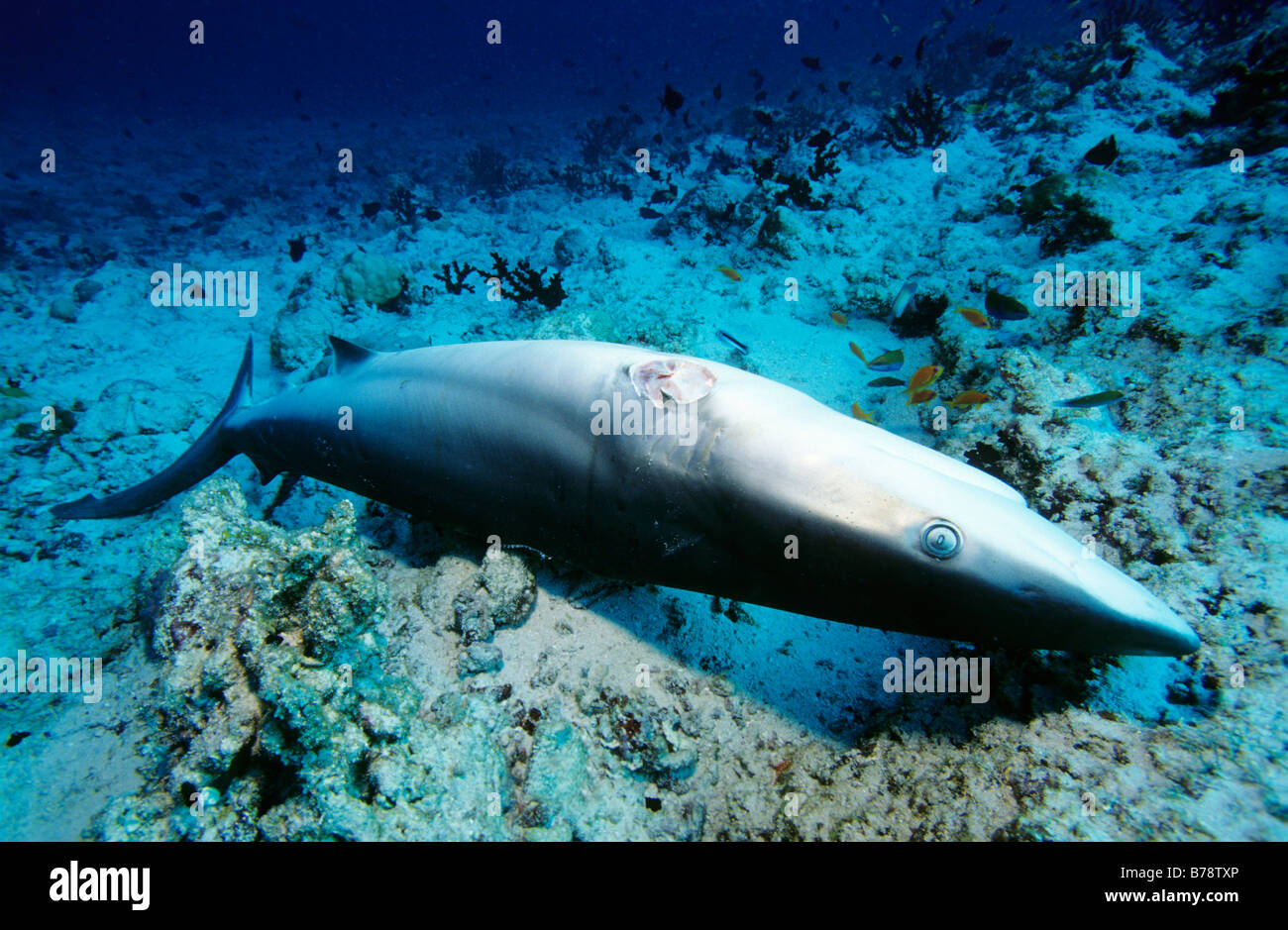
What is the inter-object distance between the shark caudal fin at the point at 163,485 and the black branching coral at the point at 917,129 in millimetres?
11068

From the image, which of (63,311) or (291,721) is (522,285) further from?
(63,311)

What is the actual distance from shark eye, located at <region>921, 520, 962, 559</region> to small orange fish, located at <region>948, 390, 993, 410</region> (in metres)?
2.10

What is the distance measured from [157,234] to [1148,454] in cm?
1657

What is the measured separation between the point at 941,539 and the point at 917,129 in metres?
12.0

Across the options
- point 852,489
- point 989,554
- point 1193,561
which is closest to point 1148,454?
point 1193,561

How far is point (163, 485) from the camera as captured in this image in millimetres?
4141

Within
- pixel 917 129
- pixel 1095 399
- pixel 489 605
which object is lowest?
pixel 489 605

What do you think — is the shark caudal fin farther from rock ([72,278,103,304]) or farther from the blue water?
rock ([72,278,103,304])

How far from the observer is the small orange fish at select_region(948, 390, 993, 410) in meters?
3.26

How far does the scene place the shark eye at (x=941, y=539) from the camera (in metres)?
1.62

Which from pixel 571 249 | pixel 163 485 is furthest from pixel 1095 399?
pixel 163 485

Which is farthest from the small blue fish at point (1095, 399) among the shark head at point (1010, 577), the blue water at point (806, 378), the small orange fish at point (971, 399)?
the shark head at point (1010, 577)

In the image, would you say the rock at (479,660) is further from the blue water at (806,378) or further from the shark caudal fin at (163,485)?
the shark caudal fin at (163,485)
